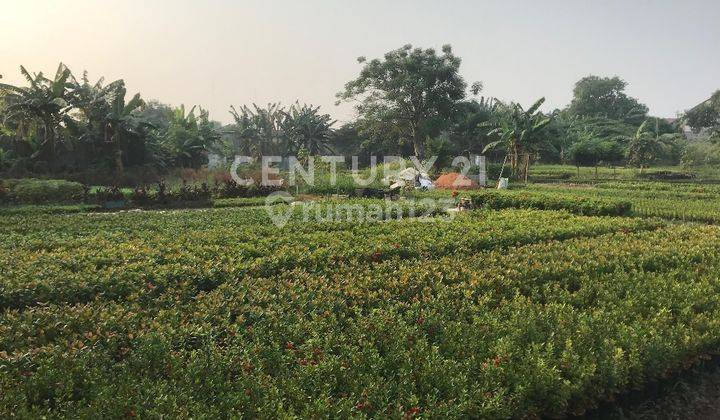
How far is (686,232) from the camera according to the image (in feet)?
39.1

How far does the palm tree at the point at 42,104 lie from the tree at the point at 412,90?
77.8 feet

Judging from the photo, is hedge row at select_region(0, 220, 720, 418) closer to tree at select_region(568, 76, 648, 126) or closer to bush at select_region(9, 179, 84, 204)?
bush at select_region(9, 179, 84, 204)

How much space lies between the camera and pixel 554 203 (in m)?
17.1

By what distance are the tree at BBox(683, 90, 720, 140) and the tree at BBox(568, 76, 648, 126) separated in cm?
1070

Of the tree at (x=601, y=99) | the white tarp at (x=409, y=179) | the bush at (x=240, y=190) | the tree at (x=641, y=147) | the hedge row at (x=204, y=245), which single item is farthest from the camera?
the tree at (x=601, y=99)

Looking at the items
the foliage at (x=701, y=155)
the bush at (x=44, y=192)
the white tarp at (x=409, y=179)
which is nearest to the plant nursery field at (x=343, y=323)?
the bush at (x=44, y=192)

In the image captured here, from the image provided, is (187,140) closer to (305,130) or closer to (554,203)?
(305,130)

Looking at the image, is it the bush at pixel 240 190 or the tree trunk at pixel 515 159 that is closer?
the bush at pixel 240 190

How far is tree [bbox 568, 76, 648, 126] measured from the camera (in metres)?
77.7

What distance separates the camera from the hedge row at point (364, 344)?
4.03m

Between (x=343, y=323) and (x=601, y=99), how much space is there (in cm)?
8919

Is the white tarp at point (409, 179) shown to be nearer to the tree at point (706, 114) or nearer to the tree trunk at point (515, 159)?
the tree trunk at point (515, 159)

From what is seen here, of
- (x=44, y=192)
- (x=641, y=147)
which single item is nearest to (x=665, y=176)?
(x=641, y=147)

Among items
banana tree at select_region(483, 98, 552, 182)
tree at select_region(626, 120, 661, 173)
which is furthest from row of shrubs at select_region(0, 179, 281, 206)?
tree at select_region(626, 120, 661, 173)
